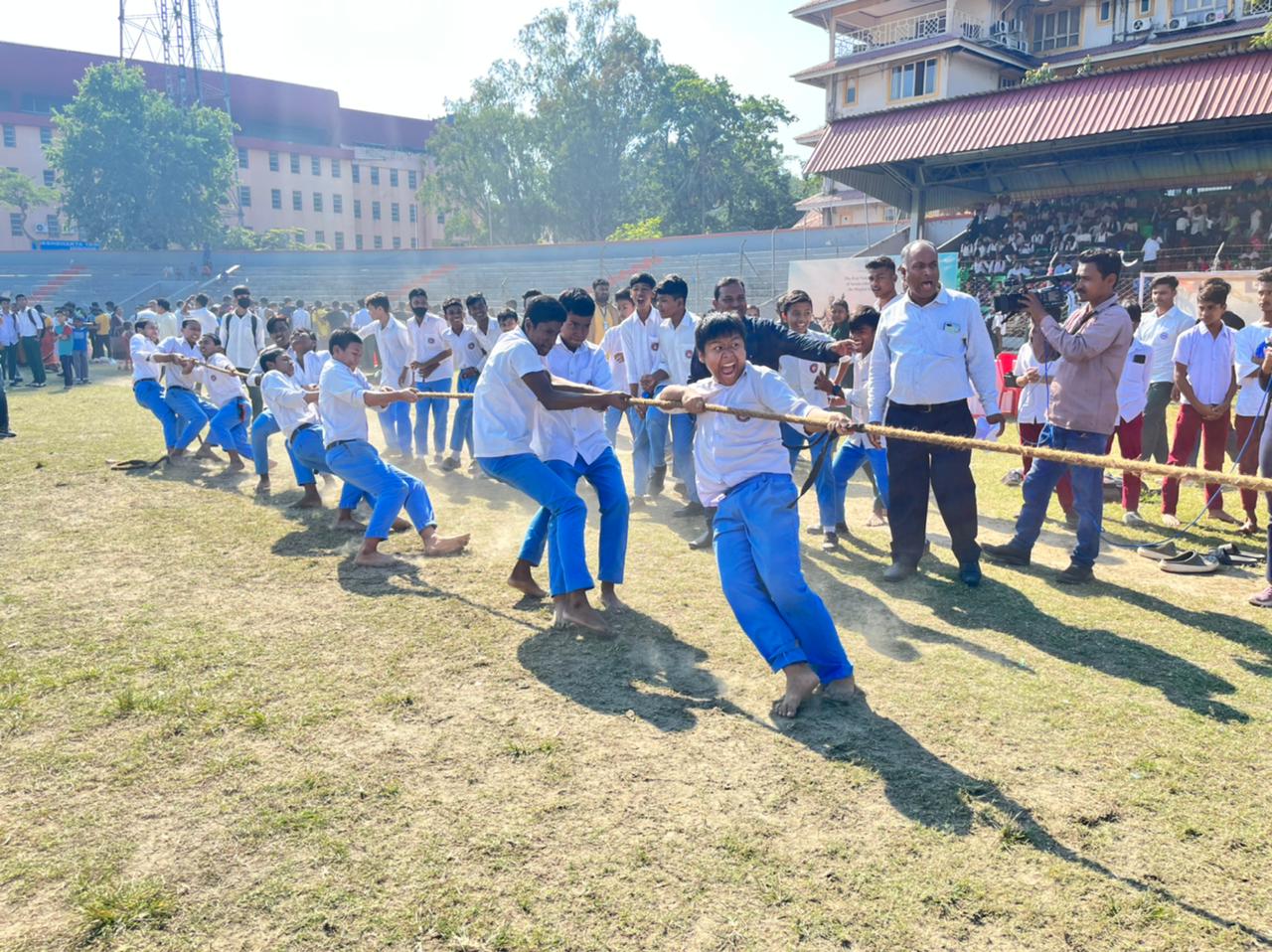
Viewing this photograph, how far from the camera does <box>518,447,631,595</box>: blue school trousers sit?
546 cm

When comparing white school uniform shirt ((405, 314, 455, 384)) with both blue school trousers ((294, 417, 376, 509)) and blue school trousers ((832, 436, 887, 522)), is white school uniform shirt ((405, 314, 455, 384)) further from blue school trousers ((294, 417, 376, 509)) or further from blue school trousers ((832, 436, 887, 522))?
blue school trousers ((832, 436, 887, 522))

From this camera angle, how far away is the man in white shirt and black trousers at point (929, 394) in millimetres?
5883

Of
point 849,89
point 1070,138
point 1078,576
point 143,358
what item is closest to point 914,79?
point 849,89

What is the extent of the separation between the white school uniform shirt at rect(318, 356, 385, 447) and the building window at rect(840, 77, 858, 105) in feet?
128

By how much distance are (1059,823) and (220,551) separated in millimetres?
6070

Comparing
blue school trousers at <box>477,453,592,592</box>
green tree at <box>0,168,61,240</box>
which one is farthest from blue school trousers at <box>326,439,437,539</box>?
green tree at <box>0,168,61,240</box>

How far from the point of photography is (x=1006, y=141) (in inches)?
792

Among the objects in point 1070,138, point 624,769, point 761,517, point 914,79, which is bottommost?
point 624,769

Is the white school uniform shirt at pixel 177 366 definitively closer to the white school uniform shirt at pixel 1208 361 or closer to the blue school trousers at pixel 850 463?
the blue school trousers at pixel 850 463

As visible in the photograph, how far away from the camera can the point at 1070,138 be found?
1964 centimetres

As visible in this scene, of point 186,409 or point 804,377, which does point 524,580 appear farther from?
point 186,409

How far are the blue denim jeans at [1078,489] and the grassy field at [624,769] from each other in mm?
308

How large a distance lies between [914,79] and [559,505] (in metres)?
38.8

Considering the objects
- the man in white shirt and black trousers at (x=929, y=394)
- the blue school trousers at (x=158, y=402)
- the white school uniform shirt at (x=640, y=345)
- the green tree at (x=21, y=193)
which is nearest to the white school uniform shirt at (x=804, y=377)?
the man in white shirt and black trousers at (x=929, y=394)
